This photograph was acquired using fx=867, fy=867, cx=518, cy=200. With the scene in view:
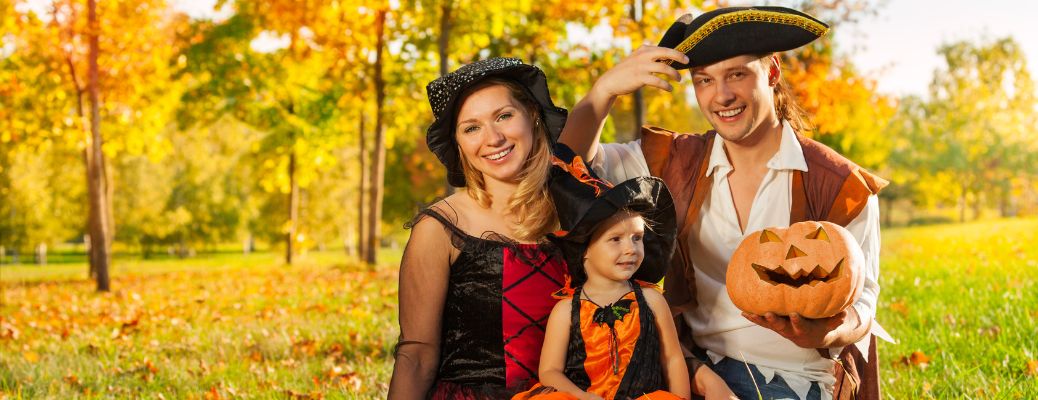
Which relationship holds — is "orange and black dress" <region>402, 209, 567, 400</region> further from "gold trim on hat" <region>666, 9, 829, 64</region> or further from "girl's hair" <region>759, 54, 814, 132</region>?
"girl's hair" <region>759, 54, 814, 132</region>

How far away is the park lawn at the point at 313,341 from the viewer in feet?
17.1

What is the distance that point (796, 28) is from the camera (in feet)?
10.7

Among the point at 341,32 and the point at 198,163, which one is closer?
the point at 341,32

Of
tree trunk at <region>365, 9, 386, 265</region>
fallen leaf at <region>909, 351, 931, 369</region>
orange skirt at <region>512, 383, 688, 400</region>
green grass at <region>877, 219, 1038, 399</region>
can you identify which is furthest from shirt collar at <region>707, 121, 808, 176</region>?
tree trunk at <region>365, 9, 386, 265</region>

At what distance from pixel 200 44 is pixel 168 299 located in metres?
7.48

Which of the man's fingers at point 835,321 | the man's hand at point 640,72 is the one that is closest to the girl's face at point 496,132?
the man's hand at point 640,72

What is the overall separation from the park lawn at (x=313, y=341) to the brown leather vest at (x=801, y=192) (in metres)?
1.23

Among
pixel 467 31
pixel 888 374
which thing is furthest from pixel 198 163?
pixel 888 374

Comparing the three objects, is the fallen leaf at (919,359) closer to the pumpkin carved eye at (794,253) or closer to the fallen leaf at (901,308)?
the fallen leaf at (901,308)

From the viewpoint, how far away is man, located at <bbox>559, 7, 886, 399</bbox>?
3.23 meters

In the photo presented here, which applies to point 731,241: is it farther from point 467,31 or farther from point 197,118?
point 197,118

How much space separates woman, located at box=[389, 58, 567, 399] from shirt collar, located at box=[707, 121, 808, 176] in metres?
0.67

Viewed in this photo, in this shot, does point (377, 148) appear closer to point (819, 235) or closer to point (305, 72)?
point (305, 72)

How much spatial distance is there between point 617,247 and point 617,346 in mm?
352
